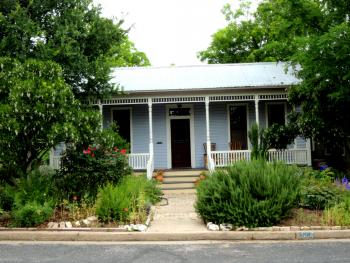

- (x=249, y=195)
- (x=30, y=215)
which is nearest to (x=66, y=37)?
(x=30, y=215)

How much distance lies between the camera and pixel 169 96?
51.8 ft

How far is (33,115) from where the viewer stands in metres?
8.61

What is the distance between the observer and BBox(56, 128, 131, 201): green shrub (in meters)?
9.74

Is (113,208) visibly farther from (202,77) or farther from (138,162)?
(202,77)

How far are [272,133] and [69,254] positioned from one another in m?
9.56

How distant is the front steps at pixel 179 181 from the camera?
45.5ft

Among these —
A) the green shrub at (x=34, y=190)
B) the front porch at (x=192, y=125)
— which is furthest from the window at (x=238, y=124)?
the green shrub at (x=34, y=190)

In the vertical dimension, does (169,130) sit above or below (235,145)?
above

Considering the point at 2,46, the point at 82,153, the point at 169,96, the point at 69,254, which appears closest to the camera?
the point at 69,254

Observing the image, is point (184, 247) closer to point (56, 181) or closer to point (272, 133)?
point (56, 181)

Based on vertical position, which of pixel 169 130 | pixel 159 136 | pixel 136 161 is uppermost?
pixel 169 130

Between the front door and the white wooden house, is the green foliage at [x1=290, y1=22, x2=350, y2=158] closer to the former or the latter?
the white wooden house

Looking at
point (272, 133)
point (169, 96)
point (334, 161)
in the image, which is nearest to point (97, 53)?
point (169, 96)

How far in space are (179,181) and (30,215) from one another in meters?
7.10
